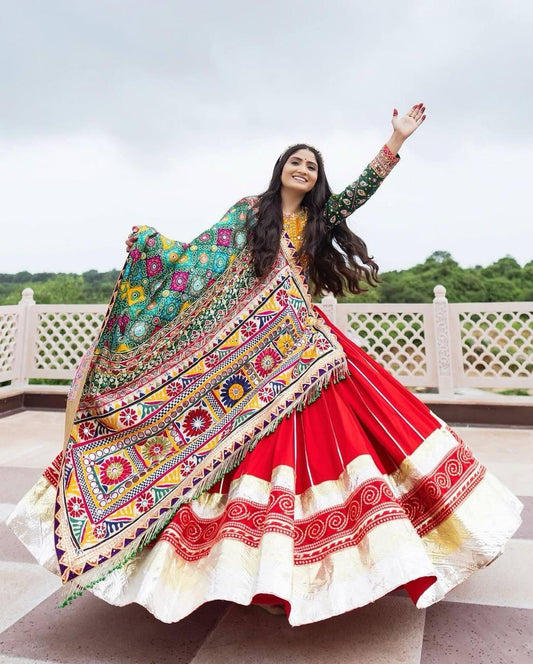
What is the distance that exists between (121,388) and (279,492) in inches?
21.0

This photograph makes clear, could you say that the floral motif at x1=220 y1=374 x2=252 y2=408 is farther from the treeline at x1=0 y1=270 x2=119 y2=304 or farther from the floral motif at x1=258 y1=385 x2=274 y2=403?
the treeline at x1=0 y1=270 x2=119 y2=304

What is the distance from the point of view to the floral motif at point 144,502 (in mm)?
1173

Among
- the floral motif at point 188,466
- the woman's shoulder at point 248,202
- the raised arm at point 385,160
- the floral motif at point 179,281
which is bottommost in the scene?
the floral motif at point 188,466

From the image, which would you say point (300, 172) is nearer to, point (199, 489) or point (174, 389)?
point (174, 389)

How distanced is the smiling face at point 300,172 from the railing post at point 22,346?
4.08 metres

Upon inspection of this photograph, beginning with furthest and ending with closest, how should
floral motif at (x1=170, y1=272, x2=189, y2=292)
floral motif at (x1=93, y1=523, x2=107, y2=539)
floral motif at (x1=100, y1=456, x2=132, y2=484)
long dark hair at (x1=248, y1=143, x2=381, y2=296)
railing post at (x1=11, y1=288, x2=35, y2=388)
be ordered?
railing post at (x1=11, y1=288, x2=35, y2=388) → long dark hair at (x1=248, y1=143, x2=381, y2=296) → floral motif at (x1=170, y1=272, x2=189, y2=292) → floral motif at (x1=100, y1=456, x2=132, y2=484) → floral motif at (x1=93, y1=523, x2=107, y2=539)

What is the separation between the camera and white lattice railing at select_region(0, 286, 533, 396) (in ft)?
13.3

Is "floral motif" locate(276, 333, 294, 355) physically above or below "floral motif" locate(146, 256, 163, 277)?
below

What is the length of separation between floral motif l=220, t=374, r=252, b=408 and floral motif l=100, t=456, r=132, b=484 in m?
0.30

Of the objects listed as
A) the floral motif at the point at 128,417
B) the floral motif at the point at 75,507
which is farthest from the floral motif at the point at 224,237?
the floral motif at the point at 75,507

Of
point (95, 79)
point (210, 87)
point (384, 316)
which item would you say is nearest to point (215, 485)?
point (384, 316)

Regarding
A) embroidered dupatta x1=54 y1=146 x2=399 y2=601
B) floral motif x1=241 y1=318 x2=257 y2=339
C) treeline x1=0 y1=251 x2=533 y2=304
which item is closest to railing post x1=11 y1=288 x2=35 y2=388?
embroidered dupatta x1=54 y1=146 x2=399 y2=601

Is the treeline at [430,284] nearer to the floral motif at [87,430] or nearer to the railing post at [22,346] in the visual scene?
the railing post at [22,346]

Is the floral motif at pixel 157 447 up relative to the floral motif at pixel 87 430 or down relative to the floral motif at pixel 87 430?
down
